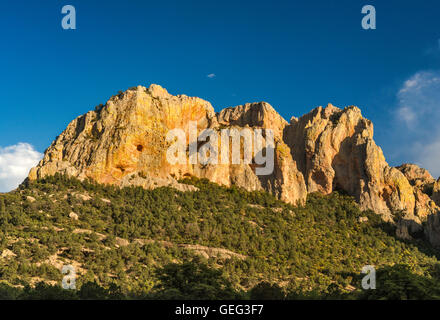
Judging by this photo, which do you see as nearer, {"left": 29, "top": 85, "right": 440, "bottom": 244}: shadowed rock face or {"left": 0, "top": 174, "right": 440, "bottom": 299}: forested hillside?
{"left": 0, "top": 174, "right": 440, "bottom": 299}: forested hillside

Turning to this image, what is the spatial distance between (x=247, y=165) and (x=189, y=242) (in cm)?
3518

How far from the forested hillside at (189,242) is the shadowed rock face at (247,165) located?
13.3 ft

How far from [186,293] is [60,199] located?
159 feet

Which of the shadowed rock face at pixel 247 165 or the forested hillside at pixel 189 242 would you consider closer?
the forested hillside at pixel 189 242

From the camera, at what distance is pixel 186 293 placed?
36094 millimetres

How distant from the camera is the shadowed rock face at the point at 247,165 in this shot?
9331 cm

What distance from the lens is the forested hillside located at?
52.9 metres

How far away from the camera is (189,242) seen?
7550cm

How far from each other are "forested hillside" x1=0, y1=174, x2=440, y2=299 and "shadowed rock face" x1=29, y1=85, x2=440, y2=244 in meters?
4.06

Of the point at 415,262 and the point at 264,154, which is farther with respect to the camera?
the point at 264,154

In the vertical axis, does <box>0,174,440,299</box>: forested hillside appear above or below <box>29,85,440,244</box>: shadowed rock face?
Result: below
